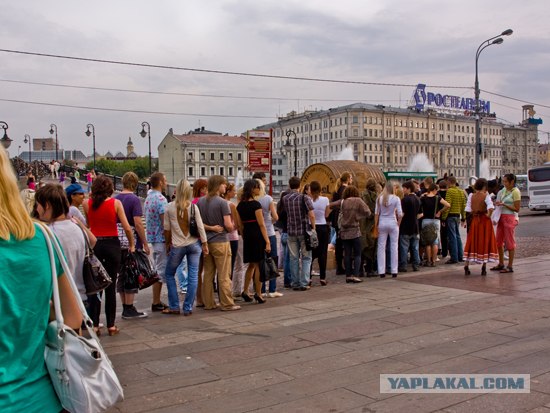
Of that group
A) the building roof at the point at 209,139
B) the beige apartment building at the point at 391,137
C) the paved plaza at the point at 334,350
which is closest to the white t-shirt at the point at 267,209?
the paved plaza at the point at 334,350

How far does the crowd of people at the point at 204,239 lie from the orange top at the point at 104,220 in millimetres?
12

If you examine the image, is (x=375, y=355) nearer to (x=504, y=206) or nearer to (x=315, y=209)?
(x=315, y=209)

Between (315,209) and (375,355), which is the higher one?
(315,209)

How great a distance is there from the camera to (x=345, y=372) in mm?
5395

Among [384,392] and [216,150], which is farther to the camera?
[216,150]

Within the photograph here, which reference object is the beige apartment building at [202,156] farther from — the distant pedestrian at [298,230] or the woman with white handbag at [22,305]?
the woman with white handbag at [22,305]

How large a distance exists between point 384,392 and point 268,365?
1250 mm

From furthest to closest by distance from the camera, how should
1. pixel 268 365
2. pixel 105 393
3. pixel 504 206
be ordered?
pixel 504 206, pixel 268 365, pixel 105 393

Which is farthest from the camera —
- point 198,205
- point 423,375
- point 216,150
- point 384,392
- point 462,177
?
point 462,177

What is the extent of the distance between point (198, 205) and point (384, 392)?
4573mm

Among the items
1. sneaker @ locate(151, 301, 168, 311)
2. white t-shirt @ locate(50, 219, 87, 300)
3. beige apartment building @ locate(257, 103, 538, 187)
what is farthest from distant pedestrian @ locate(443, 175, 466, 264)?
beige apartment building @ locate(257, 103, 538, 187)

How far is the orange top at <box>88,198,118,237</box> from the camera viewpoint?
6.99m

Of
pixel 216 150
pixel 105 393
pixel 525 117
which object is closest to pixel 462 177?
pixel 525 117

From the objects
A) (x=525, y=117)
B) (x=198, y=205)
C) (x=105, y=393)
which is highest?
(x=525, y=117)
